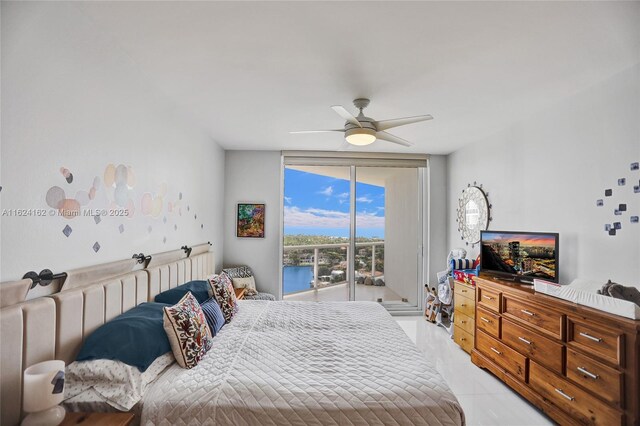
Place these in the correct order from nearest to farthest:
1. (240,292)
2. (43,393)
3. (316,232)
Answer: (43,393)
(240,292)
(316,232)

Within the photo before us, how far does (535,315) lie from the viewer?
8.53ft

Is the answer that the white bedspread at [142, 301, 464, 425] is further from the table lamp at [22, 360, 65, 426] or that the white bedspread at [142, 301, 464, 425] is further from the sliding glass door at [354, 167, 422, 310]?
the sliding glass door at [354, 167, 422, 310]

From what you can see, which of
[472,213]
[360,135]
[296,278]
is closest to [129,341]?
[360,135]

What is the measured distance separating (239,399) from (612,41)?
3.04 metres

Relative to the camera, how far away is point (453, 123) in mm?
3523

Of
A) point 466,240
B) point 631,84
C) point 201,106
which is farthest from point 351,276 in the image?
point 631,84

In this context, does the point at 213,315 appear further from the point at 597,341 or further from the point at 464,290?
the point at 464,290

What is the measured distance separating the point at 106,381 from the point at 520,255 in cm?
342

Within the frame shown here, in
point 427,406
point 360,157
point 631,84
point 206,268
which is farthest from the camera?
point 360,157

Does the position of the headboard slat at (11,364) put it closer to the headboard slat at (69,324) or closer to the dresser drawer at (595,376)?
the headboard slat at (69,324)

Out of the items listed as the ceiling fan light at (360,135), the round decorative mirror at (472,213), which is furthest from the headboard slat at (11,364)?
the round decorative mirror at (472,213)

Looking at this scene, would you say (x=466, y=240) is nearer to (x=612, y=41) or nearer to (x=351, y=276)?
(x=351, y=276)

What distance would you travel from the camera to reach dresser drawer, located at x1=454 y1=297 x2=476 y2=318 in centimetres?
356

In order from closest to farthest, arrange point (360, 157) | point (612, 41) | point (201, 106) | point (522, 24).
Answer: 1. point (522, 24)
2. point (612, 41)
3. point (201, 106)
4. point (360, 157)
